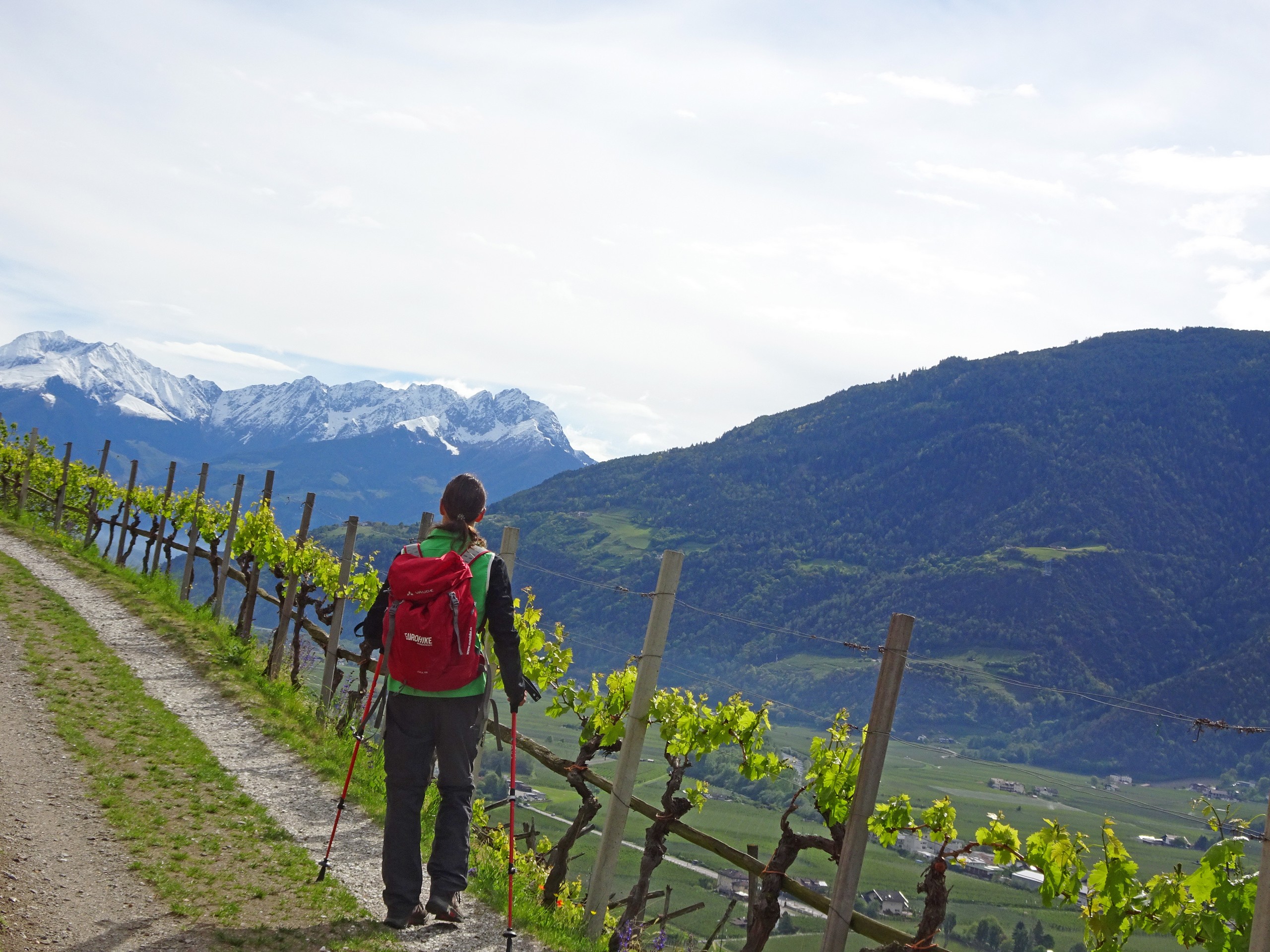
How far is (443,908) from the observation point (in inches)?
223

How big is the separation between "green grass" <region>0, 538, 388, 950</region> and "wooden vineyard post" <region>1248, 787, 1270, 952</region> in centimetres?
421

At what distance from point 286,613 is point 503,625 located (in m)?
7.99

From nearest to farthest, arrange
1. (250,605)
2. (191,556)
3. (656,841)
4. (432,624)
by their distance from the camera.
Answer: (432,624)
(656,841)
(250,605)
(191,556)

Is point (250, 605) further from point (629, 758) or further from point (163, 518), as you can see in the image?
point (163, 518)

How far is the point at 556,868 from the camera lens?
7.58 metres

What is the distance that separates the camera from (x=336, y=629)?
11.4 meters

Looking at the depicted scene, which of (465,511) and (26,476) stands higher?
(465,511)

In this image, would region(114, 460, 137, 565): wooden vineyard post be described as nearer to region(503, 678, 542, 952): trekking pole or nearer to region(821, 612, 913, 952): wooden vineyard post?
region(503, 678, 542, 952): trekking pole

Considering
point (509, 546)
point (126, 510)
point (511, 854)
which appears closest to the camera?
point (511, 854)

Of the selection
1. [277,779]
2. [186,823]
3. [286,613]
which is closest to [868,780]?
[186,823]

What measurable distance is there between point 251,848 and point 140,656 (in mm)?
6910

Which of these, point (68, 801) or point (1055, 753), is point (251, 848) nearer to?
point (68, 801)

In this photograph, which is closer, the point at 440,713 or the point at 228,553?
the point at 440,713

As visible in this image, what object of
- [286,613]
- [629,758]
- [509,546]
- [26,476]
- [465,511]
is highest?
[465,511]
